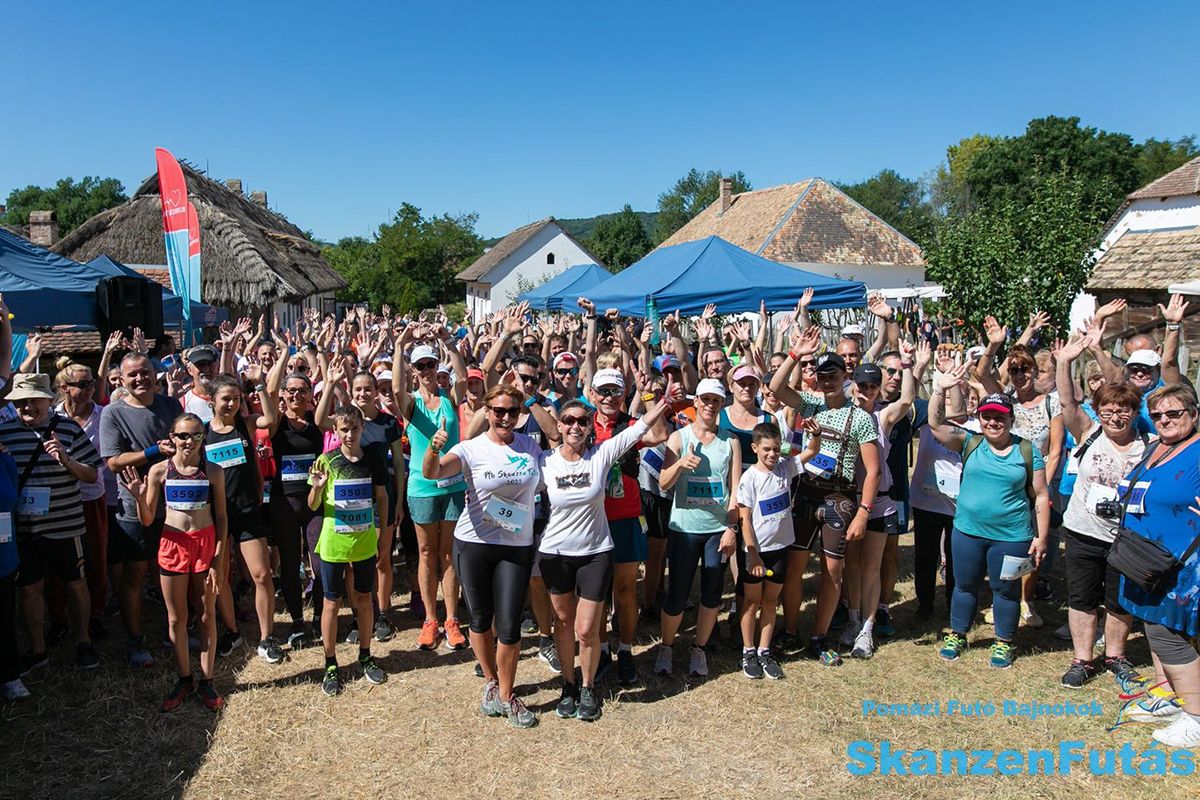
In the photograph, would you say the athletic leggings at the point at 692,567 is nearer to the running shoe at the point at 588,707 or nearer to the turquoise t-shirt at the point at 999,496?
the running shoe at the point at 588,707

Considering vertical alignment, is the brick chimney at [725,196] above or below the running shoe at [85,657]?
above

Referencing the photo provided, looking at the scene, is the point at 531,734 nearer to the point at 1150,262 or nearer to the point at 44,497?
the point at 44,497

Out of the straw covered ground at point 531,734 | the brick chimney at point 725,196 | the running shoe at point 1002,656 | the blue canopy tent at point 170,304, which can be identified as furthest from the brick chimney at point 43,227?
the brick chimney at point 725,196

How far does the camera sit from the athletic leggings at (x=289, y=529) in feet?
16.0

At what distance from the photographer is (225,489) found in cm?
452

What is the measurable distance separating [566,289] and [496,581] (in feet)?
41.7

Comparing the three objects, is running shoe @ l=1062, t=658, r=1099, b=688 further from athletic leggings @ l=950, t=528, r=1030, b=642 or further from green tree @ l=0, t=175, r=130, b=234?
green tree @ l=0, t=175, r=130, b=234

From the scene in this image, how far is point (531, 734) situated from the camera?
162 inches

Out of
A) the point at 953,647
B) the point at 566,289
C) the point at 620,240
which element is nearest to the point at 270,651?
the point at 953,647

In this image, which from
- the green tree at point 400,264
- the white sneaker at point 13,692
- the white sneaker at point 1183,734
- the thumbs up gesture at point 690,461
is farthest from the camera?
the green tree at point 400,264

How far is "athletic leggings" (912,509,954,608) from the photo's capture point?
531 cm

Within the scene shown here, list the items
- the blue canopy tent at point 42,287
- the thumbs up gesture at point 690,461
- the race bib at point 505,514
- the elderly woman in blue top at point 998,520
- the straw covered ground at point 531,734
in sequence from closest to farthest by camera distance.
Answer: the straw covered ground at point 531,734, the race bib at point 505,514, the thumbs up gesture at point 690,461, the elderly woman in blue top at point 998,520, the blue canopy tent at point 42,287

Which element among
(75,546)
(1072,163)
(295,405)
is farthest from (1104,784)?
(1072,163)

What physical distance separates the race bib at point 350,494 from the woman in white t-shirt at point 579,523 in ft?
3.55
